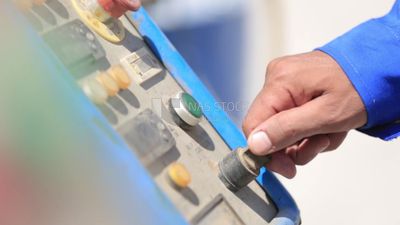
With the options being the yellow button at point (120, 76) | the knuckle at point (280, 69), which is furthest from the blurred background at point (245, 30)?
the yellow button at point (120, 76)

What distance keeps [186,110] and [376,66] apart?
198mm

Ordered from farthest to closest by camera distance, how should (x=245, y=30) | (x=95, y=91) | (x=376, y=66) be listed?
1. (x=245, y=30)
2. (x=376, y=66)
3. (x=95, y=91)

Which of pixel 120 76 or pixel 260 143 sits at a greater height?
pixel 120 76

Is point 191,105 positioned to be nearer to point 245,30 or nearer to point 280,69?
point 280,69

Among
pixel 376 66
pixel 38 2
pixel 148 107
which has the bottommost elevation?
pixel 376 66

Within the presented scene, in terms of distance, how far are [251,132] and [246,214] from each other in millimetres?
87

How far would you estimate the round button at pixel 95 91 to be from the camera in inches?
14.2

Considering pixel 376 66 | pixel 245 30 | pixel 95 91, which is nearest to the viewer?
pixel 95 91

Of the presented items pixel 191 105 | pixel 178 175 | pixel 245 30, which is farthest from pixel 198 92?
pixel 245 30

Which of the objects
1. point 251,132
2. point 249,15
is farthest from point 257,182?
point 249,15

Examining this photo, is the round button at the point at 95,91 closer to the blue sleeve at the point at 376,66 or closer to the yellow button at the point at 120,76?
the yellow button at the point at 120,76

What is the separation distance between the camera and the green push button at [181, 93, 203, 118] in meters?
0.46

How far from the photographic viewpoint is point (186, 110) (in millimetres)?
461

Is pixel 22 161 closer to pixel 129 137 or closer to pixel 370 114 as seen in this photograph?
pixel 129 137
